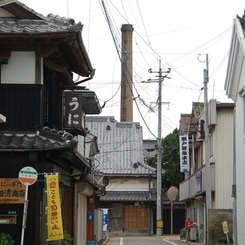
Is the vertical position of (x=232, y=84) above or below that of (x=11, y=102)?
above

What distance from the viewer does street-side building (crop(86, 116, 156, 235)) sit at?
192 feet

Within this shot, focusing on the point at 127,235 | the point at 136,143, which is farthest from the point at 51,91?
the point at 136,143

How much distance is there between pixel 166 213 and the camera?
2408 inches

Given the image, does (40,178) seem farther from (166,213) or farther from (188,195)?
(166,213)

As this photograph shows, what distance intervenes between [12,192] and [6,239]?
3.64 feet

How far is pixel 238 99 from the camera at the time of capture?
69.2ft

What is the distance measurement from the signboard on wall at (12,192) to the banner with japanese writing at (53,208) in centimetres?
84

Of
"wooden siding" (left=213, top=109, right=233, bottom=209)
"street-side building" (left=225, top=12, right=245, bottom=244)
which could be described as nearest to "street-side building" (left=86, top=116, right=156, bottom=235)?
"wooden siding" (left=213, top=109, right=233, bottom=209)

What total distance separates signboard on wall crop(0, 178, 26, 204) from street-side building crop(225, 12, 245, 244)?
8.12 m

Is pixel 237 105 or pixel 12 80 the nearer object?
pixel 12 80

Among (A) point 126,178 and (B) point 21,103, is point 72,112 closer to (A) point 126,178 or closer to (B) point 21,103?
(B) point 21,103

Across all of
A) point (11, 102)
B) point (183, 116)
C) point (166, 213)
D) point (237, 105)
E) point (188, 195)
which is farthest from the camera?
point (166, 213)

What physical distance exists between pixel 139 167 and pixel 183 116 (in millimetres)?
9918

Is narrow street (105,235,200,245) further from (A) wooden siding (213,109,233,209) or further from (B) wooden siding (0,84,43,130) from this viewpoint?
(B) wooden siding (0,84,43,130)
